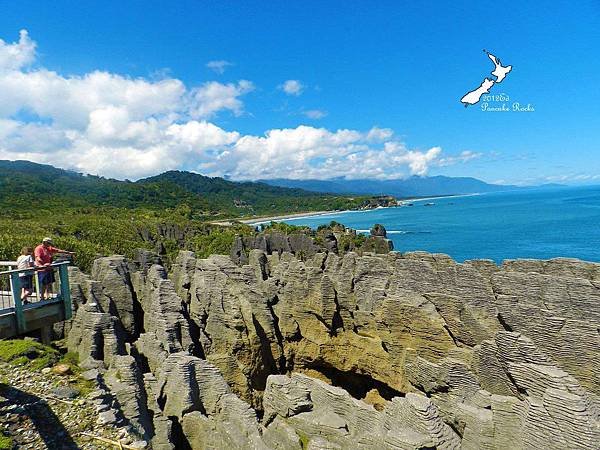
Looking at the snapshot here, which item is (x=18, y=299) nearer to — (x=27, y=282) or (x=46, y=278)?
(x=27, y=282)

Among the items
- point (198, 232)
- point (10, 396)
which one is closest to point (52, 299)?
point (10, 396)

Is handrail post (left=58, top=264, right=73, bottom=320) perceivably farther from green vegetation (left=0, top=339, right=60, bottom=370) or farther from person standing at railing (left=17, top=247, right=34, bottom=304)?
green vegetation (left=0, top=339, right=60, bottom=370)

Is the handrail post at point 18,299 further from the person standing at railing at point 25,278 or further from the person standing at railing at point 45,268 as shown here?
the person standing at railing at point 45,268

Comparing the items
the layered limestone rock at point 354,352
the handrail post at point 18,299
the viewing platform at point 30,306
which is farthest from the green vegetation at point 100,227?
the handrail post at point 18,299

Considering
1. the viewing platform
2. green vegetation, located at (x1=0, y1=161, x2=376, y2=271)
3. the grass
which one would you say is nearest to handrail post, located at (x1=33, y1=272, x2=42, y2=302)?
the viewing platform

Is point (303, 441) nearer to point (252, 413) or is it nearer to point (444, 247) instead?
point (252, 413)

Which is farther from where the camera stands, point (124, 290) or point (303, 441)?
point (124, 290)
